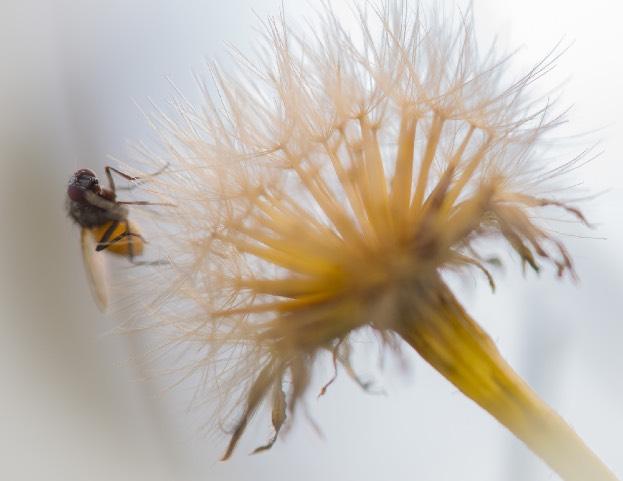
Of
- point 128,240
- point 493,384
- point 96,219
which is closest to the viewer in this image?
point 493,384

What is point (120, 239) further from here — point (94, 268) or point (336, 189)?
point (336, 189)

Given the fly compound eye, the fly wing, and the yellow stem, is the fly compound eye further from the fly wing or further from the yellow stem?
the yellow stem

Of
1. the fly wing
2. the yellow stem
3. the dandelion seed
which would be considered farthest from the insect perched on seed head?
the yellow stem

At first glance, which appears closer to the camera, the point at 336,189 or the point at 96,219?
the point at 336,189

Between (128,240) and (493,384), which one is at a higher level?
(128,240)

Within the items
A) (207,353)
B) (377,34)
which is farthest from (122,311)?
(377,34)

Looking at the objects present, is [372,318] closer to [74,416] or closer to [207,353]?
[207,353]

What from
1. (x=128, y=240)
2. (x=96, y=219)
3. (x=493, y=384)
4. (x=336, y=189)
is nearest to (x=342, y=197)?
(x=336, y=189)
